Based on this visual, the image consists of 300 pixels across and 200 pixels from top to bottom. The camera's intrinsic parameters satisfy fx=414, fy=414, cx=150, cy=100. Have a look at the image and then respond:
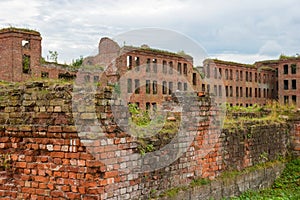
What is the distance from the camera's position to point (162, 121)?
7.66 m

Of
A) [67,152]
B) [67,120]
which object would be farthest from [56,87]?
[67,152]

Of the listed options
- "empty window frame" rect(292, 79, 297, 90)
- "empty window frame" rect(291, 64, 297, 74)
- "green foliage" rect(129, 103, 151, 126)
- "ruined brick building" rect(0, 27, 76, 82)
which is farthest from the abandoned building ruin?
"empty window frame" rect(292, 79, 297, 90)

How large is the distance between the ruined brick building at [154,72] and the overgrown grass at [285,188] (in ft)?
8.75

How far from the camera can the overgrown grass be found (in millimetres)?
9242

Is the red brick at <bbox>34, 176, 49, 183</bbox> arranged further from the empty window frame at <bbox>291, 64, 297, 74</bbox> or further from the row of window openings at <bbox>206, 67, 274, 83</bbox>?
the empty window frame at <bbox>291, 64, 297, 74</bbox>

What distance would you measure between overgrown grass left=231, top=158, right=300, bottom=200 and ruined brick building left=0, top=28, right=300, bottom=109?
Answer: 267cm

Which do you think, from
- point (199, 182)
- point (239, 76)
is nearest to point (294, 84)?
point (239, 76)

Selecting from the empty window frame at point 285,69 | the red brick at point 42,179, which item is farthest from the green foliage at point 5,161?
the empty window frame at point 285,69

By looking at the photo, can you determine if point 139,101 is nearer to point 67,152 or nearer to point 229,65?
point 229,65

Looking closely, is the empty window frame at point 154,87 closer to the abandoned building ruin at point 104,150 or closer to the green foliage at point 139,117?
the abandoned building ruin at point 104,150

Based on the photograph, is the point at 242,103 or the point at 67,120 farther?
the point at 242,103

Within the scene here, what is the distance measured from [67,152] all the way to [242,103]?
4684 centimetres

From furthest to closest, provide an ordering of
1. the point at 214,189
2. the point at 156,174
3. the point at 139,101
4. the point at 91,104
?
the point at 139,101
the point at 214,189
the point at 156,174
the point at 91,104

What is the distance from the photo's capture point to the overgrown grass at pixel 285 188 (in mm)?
9242
